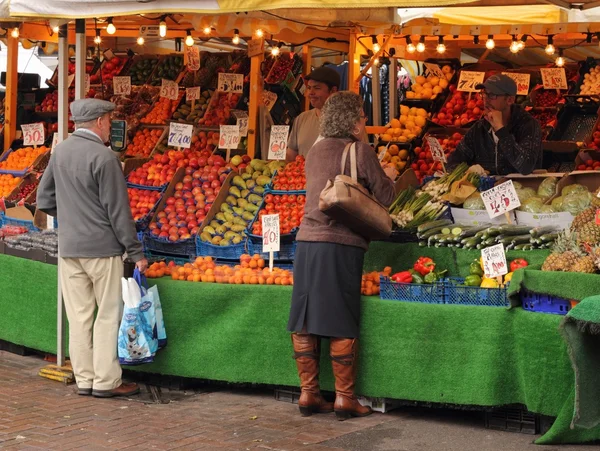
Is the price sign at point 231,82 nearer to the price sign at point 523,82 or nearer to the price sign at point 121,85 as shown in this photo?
the price sign at point 121,85

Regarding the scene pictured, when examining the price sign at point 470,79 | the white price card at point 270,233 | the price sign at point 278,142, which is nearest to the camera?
the white price card at point 270,233

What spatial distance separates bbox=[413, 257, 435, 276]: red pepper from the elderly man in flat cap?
71.4 inches

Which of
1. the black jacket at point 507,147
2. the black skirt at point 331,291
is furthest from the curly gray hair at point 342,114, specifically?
the black jacket at point 507,147

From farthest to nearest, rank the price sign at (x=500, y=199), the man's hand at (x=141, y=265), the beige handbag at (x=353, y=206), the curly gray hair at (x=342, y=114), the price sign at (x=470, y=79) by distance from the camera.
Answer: the price sign at (x=470, y=79) → the man's hand at (x=141, y=265) → the price sign at (x=500, y=199) → the curly gray hair at (x=342, y=114) → the beige handbag at (x=353, y=206)

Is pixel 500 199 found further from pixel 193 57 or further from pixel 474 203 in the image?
pixel 193 57

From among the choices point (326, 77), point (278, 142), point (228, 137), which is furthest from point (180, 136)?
point (326, 77)

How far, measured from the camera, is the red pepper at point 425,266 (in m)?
6.52

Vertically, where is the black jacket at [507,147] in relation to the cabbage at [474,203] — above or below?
above

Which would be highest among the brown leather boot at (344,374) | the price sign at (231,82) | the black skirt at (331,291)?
the price sign at (231,82)

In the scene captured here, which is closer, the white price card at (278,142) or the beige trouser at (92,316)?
the beige trouser at (92,316)

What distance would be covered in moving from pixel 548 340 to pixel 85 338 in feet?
10.2

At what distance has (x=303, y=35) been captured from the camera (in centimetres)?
985

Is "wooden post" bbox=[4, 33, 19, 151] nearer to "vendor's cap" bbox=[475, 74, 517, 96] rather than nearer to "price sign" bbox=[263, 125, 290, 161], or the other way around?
"price sign" bbox=[263, 125, 290, 161]

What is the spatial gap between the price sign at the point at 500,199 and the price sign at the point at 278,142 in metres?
2.20
